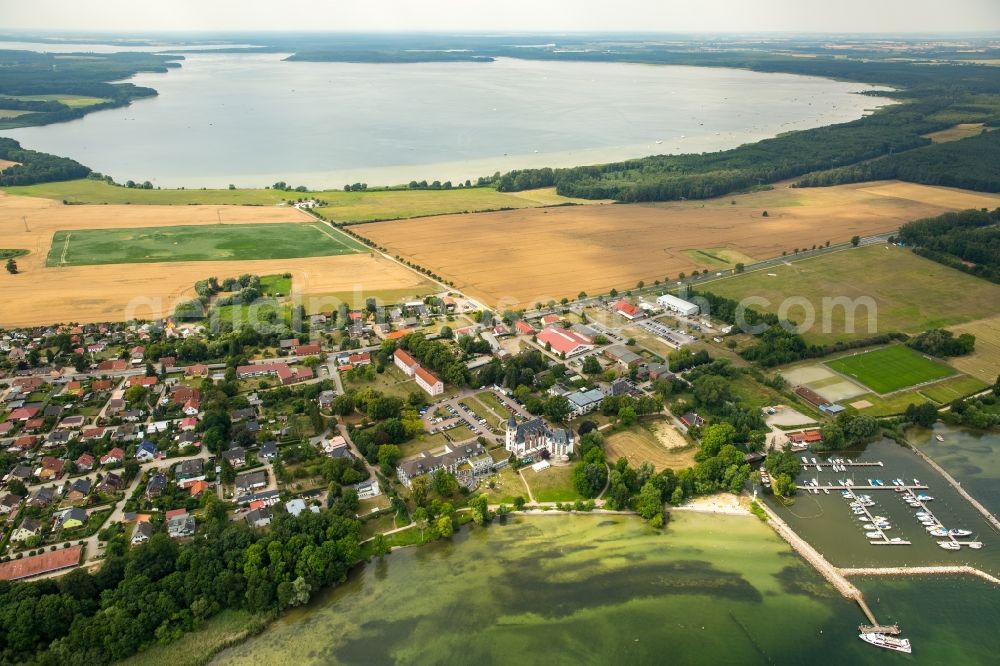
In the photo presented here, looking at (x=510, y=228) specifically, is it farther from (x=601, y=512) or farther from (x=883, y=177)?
(x=883, y=177)

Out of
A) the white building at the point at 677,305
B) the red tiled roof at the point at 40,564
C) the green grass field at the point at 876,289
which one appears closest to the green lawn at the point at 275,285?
the red tiled roof at the point at 40,564

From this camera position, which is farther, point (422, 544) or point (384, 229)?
Answer: point (384, 229)

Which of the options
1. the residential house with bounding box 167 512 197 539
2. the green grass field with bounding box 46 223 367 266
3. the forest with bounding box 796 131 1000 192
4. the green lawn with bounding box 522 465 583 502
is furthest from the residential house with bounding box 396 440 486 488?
the forest with bounding box 796 131 1000 192

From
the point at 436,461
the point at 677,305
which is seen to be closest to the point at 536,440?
the point at 436,461

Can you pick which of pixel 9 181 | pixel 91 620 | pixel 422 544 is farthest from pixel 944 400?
pixel 9 181

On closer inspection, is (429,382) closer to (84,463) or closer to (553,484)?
(553,484)

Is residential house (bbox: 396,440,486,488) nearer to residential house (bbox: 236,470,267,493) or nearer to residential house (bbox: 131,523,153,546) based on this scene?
residential house (bbox: 236,470,267,493)

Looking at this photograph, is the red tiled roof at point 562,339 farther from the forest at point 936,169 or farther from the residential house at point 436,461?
the forest at point 936,169
